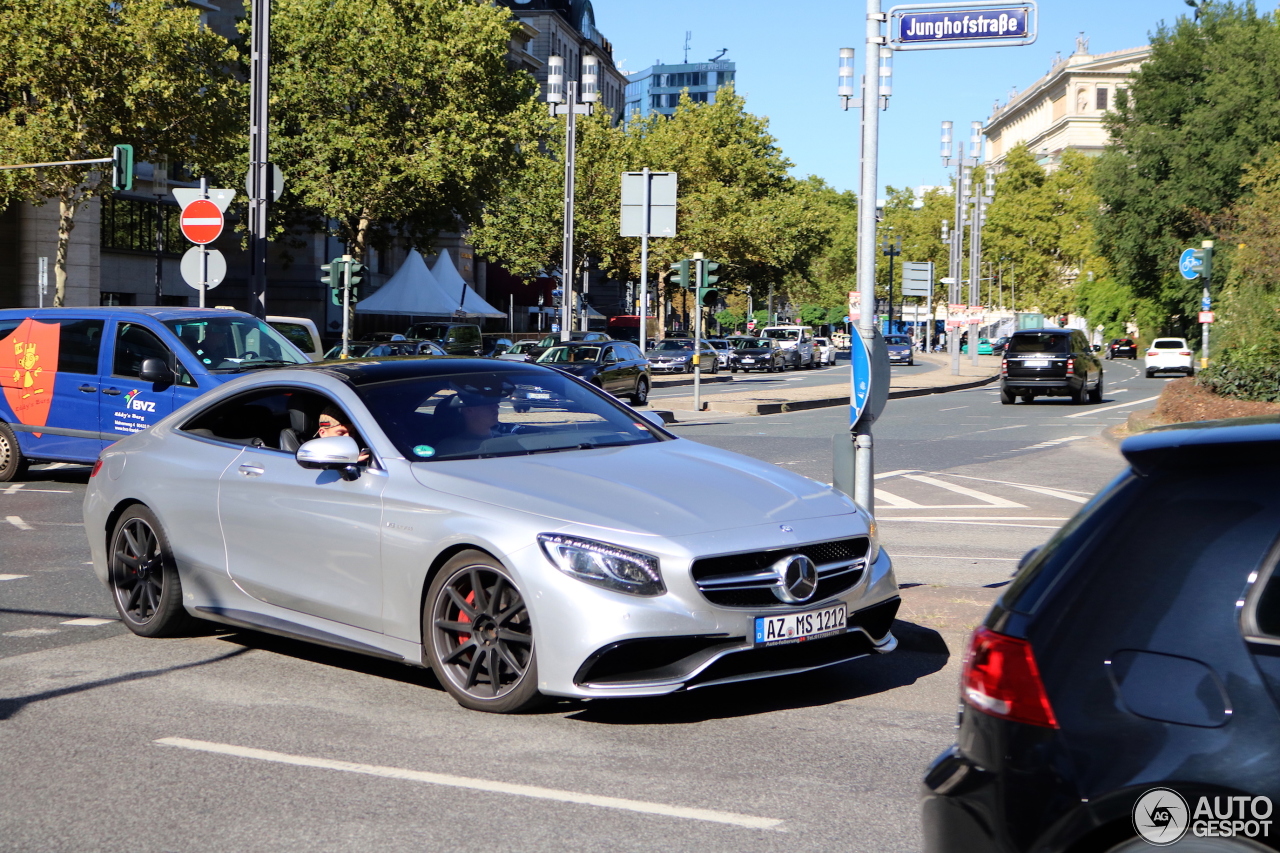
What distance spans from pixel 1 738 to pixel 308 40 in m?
44.4

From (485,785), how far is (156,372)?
9199mm

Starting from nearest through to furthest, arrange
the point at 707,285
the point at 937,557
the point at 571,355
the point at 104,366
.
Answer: the point at 937,557
the point at 104,366
the point at 707,285
the point at 571,355

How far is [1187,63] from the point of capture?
5719 centimetres

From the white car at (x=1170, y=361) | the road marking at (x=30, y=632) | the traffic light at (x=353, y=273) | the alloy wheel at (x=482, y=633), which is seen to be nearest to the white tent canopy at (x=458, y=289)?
the white car at (x=1170, y=361)

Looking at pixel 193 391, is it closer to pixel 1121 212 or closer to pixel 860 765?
pixel 860 765

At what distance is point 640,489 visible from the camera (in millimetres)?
5969

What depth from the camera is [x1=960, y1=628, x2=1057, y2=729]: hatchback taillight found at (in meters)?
2.83

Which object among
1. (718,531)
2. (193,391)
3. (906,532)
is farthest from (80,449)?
(718,531)

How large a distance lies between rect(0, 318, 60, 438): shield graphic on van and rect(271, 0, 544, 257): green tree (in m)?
32.8

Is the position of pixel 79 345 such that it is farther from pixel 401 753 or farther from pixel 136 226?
pixel 136 226

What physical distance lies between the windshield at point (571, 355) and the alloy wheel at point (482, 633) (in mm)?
29646

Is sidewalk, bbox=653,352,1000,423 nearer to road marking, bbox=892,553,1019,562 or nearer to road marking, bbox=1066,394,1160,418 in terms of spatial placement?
road marking, bbox=1066,394,1160,418

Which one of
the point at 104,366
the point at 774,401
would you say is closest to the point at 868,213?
the point at 104,366

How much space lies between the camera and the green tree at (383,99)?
47.0 meters
